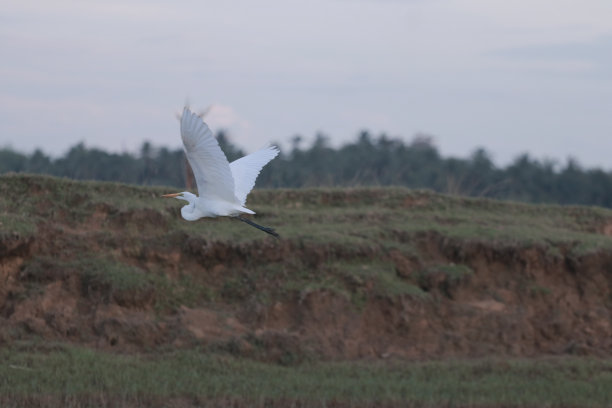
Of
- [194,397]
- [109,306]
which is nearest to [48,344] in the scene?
[109,306]

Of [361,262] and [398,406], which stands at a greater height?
[361,262]

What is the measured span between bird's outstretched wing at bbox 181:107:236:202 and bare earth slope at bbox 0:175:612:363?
8.76 feet

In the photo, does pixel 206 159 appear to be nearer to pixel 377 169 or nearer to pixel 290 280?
pixel 290 280

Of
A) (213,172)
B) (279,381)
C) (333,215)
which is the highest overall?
(213,172)

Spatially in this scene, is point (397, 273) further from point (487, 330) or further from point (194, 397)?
point (194, 397)

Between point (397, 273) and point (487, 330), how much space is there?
1.31 meters

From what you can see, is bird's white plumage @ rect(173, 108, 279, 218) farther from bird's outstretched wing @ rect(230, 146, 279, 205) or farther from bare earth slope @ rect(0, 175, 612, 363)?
bare earth slope @ rect(0, 175, 612, 363)

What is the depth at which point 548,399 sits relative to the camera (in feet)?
27.8

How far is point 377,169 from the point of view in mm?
27109

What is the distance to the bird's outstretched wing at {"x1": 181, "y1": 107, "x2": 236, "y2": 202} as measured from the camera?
20.2 feet

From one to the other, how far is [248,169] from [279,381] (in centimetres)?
212

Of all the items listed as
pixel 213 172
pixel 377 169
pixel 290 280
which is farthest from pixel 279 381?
pixel 377 169

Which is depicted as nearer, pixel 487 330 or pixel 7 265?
pixel 7 265

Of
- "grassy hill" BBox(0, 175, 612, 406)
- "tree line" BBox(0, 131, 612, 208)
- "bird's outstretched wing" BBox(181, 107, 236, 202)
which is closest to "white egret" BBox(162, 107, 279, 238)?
"bird's outstretched wing" BBox(181, 107, 236, 202)
